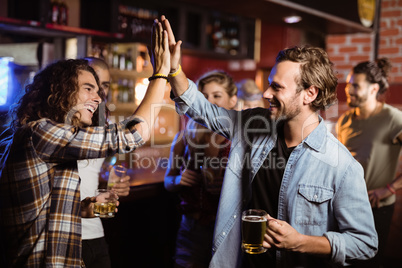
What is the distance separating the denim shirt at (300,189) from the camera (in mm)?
1624

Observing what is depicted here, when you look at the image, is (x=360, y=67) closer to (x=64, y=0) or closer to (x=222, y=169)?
(x=222, y=169)

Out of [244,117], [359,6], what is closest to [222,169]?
[244,117]

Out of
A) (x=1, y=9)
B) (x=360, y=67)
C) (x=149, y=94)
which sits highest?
(x=1, y=9)

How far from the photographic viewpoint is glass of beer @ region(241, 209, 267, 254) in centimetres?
149

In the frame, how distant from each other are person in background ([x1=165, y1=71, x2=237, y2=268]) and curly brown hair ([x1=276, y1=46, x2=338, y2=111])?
2.17 feet

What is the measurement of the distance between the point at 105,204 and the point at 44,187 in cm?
37

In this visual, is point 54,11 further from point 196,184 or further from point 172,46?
point 172,46

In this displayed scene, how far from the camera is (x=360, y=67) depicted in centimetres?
332

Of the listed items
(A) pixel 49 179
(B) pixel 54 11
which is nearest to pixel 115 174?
(A) pixel 49 179

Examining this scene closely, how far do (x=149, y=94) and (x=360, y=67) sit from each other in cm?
230

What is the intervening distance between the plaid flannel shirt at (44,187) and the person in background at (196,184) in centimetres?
87

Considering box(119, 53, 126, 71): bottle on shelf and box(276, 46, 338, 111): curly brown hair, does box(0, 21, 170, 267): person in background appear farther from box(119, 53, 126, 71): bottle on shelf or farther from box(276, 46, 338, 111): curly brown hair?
box(119, 53, 126, 71): bottle on shelf

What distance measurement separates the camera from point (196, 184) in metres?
2.36

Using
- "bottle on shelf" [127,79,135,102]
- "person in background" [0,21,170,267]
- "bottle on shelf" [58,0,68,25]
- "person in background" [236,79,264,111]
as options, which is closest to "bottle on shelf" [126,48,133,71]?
"bottle on shelf" [127,79,135,102]
